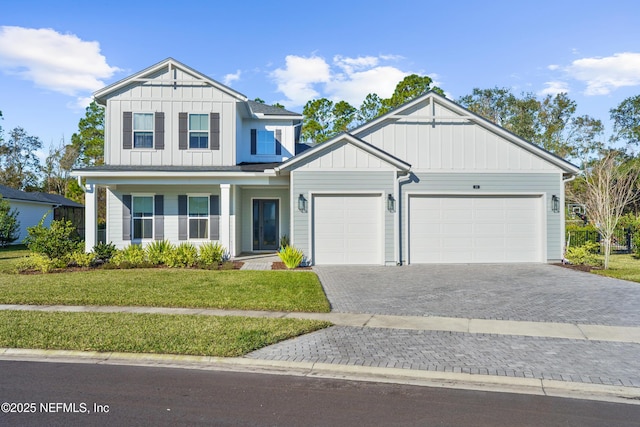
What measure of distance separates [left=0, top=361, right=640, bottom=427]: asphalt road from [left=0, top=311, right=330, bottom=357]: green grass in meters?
0.73

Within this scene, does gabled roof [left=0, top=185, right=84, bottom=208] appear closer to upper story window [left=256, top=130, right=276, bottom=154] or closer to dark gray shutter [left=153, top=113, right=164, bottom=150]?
dark gray shutter [left=153, top=113, right=164, bottom=150]

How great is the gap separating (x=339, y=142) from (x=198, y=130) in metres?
5.90

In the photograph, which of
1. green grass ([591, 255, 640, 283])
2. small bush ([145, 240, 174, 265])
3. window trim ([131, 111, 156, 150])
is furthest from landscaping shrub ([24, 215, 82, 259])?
green grass ([591, 255, 640, 283])

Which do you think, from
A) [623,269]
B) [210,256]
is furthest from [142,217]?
[623,269]

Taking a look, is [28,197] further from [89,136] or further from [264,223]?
[89,136]

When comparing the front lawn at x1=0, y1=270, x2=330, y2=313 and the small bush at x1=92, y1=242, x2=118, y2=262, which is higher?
the small bush at x1=92, y1=242, x2=118, y2=262

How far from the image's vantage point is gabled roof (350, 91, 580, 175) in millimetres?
15477

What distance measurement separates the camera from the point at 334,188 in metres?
14.8

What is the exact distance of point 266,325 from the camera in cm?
724

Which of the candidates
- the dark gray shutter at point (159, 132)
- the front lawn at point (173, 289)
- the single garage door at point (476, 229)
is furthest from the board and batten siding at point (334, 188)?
the dark gray shutter at point (159, 132)

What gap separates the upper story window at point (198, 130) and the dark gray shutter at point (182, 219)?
2.18 metres

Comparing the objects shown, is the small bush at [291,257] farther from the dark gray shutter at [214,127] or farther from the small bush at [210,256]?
the dark gray shutter at [214,127]

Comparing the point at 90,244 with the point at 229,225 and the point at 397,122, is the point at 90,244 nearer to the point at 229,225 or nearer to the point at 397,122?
the point at 229,225

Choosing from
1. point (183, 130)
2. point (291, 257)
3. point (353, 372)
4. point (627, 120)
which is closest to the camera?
point (353, 372)
